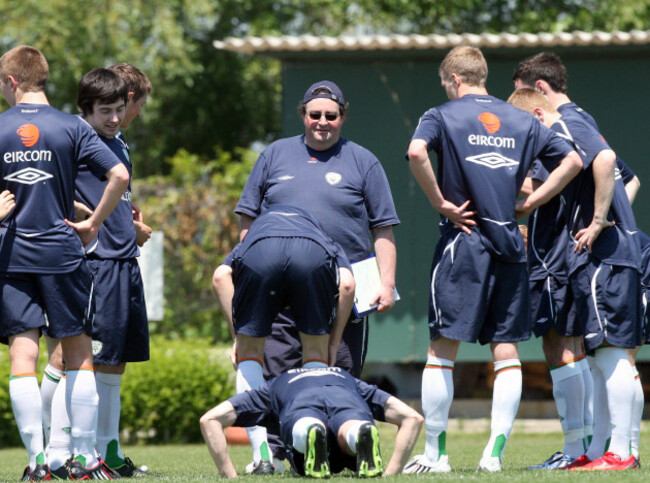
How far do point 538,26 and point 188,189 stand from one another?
6835 millimetres

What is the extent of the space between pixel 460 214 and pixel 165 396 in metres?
5.02

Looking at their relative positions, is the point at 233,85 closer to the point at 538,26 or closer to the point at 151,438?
the point at 538,26

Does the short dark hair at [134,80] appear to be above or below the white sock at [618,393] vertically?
above

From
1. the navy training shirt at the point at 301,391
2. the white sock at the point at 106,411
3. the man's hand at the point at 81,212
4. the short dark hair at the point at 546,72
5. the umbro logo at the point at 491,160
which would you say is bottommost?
the white sock at the point at 106,411

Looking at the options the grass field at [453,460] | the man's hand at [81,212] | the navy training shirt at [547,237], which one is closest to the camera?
the grass field at [453,460]

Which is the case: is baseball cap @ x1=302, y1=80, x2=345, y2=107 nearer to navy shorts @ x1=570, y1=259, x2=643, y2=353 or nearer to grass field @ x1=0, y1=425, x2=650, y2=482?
navy shorts @ x1=570, y1=259, x2=643, y2=353

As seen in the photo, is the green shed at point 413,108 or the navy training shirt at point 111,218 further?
the green shed at point 413,108

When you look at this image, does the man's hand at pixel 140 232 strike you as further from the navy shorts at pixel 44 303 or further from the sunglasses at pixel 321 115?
the sunglasses at pixel 321 115

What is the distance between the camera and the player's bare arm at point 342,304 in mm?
5512

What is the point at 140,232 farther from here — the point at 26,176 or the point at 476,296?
the point at 476,296

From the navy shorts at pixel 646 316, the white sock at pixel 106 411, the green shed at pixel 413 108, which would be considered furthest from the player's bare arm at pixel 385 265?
the green shed at pixel 413 108

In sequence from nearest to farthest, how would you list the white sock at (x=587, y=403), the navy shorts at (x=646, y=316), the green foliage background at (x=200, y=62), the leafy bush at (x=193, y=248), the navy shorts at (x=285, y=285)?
the navy shorts at (x=285, y=285), the white sock at (x=587, y=403), the navy shorts at (x=646, y=316), the leafy bush at (x=193, y=248), the green foliage background at (x=200, y=62)

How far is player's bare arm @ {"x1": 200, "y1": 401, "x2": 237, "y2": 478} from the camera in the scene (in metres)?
5.11

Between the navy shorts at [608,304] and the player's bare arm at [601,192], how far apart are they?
0.53 feet
